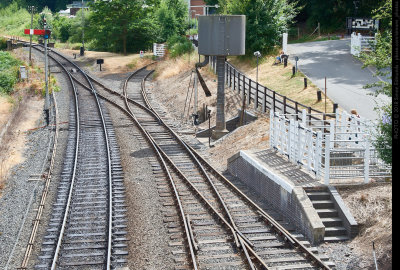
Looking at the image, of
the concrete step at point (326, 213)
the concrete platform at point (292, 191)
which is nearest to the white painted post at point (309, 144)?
the concrete platform at point (292, 191)

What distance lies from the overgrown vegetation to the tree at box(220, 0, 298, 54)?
56.2 ft

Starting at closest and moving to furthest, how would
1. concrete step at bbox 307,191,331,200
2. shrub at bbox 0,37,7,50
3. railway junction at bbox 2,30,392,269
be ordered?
railway junction at bbox 2,30,392,269 → concrete step at bbox 307,191,331,200 → shrub at bbox 0,37,7,50

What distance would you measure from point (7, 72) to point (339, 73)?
83.4ft

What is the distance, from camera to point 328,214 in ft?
50.5

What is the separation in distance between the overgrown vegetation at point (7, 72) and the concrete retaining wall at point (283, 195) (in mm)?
Result: 27539

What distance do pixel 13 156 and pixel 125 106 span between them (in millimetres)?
11424

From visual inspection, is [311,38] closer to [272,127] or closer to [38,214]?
[272,127]

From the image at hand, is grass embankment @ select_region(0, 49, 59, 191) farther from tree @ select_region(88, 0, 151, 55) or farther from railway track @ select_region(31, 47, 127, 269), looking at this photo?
tree @ select_region(88, 0, 151, 55)

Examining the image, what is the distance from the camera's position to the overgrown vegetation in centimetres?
4404

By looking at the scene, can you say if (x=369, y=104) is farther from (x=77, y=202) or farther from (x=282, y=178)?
(x=77, y=202)

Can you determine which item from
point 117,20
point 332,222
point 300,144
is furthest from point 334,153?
point 117,20

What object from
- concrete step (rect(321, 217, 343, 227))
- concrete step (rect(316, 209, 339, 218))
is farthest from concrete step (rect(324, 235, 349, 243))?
concrete step (rect(316, 209, 339, 218))

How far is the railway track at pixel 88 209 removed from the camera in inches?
543

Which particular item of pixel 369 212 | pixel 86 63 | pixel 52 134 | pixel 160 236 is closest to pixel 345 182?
pixel 369 212
